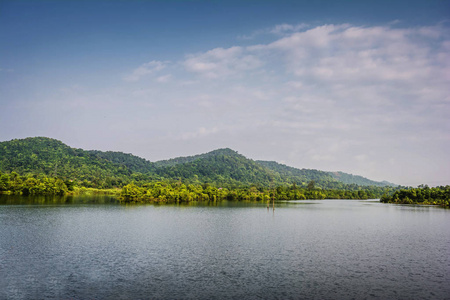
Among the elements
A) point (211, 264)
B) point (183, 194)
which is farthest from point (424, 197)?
point (211, 264)

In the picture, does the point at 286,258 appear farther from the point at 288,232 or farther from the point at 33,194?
the point at 33,194

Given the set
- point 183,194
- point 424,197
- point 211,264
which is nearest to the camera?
point 211,264

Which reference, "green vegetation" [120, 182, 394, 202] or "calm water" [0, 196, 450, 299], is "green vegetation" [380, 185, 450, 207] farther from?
"calm water" [0, 196, 450, 299]

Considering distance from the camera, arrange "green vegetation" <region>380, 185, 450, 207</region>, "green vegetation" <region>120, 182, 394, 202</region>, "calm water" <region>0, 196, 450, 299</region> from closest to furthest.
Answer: "calm water" <region>0, 196, 450, 299</region> → "green vegetation" <region>120, 182, 394, 202</region> → "green vegetation" <region>380, 185, 450, 207</region>

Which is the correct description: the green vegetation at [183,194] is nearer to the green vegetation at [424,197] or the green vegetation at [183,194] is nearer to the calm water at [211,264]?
the green vegetation at [424,197]

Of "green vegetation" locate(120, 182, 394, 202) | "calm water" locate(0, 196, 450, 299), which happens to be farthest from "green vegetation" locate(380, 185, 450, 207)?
"calm water" locate(0, 196, 450, 299)

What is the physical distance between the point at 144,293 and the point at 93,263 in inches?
310

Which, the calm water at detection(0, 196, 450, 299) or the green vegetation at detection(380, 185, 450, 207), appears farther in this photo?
the green vegetation at detection(380, 185, 450, 207)

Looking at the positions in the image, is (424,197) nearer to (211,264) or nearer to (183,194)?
(183,194)

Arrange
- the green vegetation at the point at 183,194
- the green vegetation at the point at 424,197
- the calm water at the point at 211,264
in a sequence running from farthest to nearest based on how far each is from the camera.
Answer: the green vegetation at the point at 424,197
the green vegetation at the point at 183,194
the calm water at the point at 211,264

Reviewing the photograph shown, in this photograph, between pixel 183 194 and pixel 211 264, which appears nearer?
pixel 211 264

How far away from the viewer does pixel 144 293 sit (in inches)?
721

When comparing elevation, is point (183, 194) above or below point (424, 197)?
above

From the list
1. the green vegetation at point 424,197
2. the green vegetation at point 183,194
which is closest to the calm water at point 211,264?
the green vegetation at point 183,194
